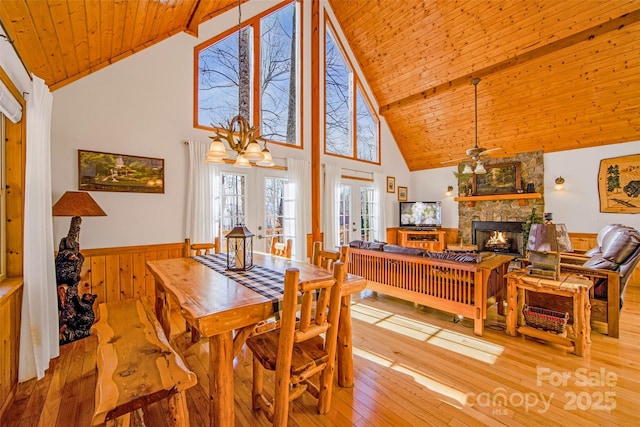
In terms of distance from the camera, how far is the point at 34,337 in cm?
199

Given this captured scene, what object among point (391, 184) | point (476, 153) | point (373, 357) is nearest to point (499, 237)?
point (391, 184)

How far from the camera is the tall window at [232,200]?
3994 millimetres

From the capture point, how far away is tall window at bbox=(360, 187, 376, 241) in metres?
6.11

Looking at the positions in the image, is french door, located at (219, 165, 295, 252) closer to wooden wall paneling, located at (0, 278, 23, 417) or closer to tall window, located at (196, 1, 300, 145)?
tall window, located at (196, 1, 300, 145)

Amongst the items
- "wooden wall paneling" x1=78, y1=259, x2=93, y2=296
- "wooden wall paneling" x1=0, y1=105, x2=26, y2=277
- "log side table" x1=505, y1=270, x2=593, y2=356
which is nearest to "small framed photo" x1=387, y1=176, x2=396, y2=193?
"log side table" x1=505, y1=270, x2=593, y2=356

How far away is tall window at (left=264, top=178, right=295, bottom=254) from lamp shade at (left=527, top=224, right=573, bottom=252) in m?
3.39

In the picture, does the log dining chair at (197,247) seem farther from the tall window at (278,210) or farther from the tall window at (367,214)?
the tall window at (367,214)

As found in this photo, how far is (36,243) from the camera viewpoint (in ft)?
6.46

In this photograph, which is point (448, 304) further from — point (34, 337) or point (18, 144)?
point (18, 144)

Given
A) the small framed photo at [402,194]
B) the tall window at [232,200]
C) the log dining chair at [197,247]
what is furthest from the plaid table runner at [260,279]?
the small framed photo at [402,194]

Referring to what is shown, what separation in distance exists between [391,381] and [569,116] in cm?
552

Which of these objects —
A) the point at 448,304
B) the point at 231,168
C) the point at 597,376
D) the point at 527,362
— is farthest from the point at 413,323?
the point at 231,168

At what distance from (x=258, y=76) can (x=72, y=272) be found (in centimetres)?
364

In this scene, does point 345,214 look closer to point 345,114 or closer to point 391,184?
point 391,184
